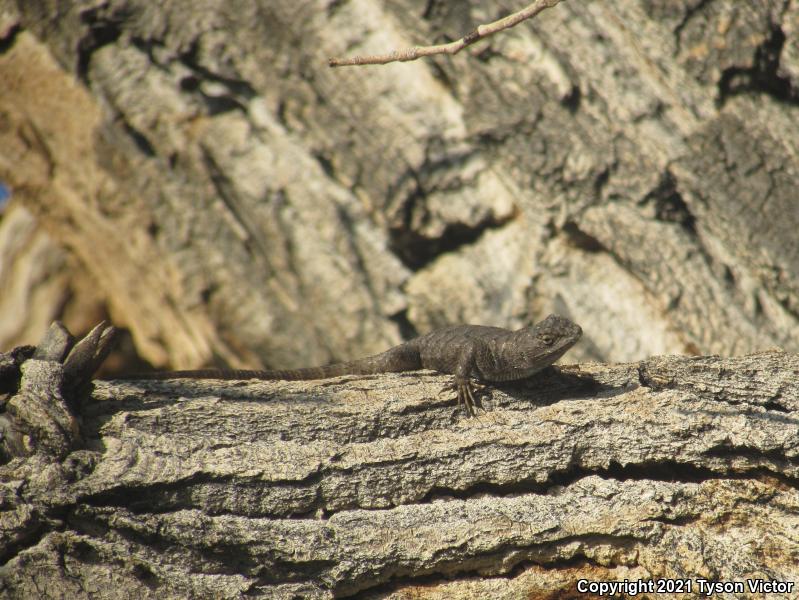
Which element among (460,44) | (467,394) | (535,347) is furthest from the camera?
(535,347)

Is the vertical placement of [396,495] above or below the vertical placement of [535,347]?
above

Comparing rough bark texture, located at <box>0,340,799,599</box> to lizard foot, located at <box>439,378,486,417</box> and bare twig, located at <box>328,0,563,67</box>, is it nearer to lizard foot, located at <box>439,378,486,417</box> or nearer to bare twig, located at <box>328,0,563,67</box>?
lizard foot, located at <box>439,378,486,417</box>

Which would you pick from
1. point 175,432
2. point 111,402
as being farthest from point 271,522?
point 111,402

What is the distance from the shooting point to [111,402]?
12.6 feet

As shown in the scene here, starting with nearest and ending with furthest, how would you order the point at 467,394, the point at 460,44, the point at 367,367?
the point at 460,44 → the point at 467,394 → the point at 367,367

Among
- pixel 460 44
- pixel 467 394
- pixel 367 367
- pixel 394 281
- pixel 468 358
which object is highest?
pixel 460 44

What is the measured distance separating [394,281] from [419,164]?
1.37 m

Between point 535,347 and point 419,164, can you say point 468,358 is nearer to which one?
point 535,347

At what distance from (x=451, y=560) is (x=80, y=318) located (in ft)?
29.0

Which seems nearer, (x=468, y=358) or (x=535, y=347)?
(x=535, y=347)

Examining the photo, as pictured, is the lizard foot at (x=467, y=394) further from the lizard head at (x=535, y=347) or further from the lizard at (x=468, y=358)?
the lizard head at (x=535, y=347)

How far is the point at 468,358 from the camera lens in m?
4.90

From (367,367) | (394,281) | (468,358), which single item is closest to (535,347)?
(468,358)

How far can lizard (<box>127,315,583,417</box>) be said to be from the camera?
459cm
